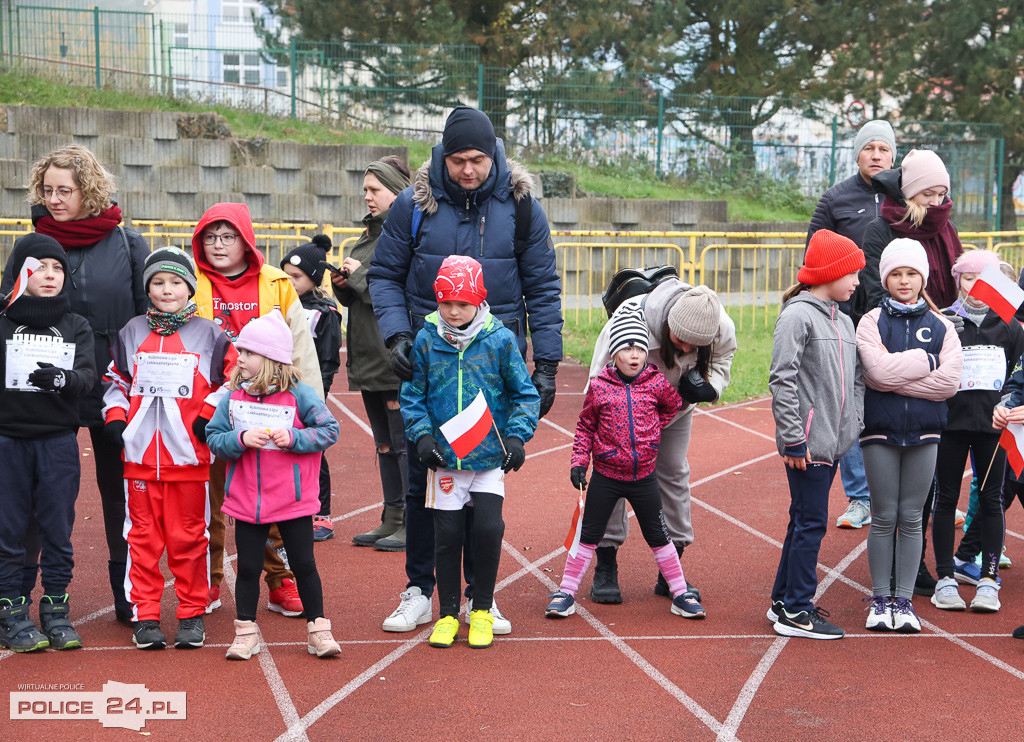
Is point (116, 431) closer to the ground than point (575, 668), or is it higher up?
higher up

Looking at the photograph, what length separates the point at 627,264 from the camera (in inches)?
610

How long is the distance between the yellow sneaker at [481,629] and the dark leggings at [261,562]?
0.67 meters

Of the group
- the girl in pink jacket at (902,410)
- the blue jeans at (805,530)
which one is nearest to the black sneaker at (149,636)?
the blue jeans at (805,530)


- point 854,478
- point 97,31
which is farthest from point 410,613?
point 97,31

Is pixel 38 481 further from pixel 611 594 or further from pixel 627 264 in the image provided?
pixel 627 264

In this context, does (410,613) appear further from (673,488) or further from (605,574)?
(673,488)

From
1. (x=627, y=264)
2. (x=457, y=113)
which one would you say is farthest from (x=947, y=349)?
(x=627, y=264)

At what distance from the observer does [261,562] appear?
4.64 meters

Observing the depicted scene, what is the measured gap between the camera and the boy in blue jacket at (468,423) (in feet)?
15.4

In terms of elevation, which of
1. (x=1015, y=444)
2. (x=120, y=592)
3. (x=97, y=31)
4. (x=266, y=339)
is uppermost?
(x=97, y=31)

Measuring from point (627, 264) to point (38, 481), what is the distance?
11.6 metres

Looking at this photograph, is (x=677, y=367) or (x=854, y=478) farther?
(x=854, y=478)

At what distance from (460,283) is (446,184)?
0.58 meters

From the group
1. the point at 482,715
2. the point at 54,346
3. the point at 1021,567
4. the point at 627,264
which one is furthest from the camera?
the point at 627,264
